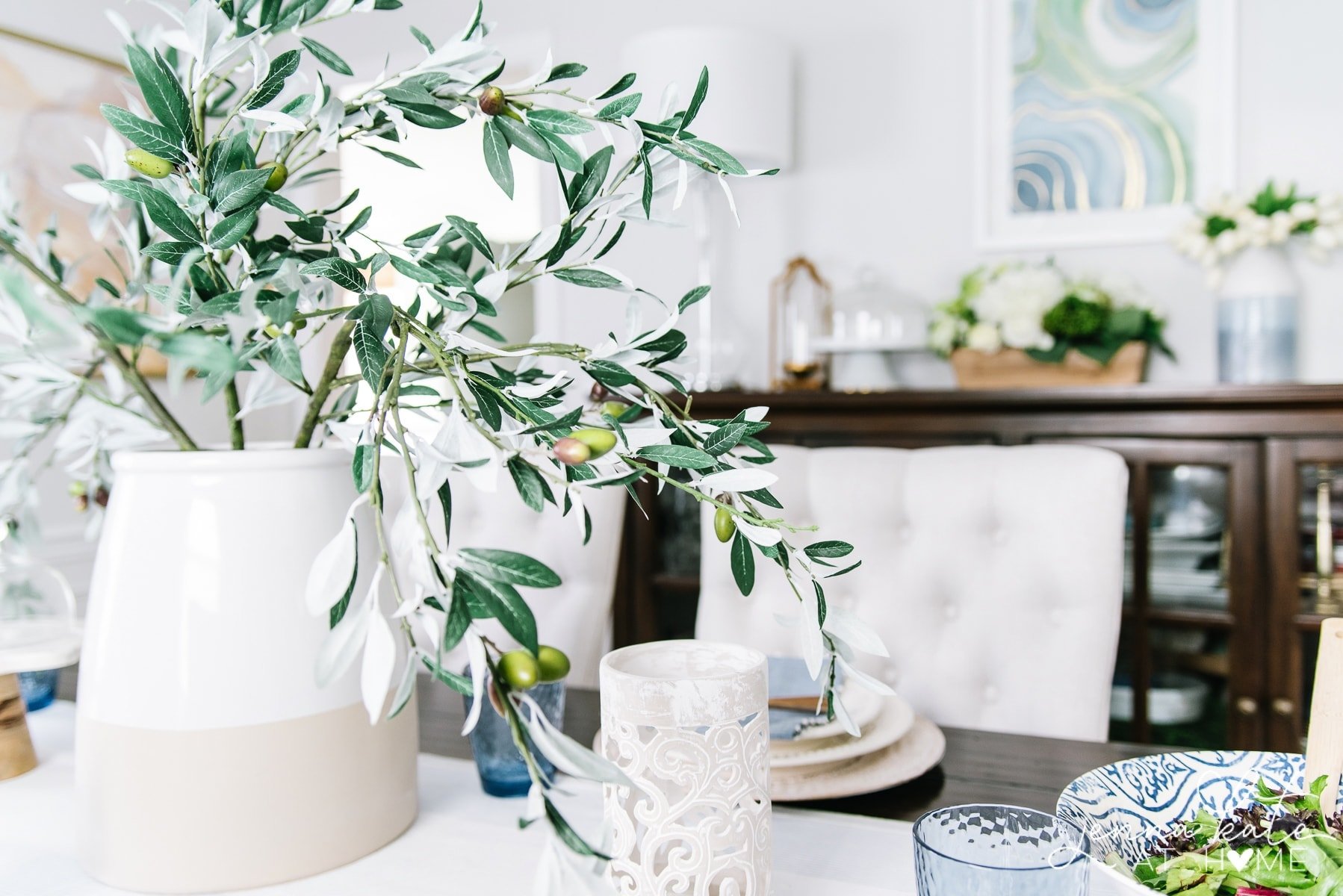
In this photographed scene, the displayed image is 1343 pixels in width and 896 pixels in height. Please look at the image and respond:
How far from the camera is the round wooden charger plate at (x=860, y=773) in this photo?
80 cm

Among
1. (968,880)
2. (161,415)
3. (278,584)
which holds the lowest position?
(968,880)

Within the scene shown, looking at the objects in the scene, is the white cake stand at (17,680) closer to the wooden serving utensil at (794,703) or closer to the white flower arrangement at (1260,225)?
the wooden serving utensil at (794,703)

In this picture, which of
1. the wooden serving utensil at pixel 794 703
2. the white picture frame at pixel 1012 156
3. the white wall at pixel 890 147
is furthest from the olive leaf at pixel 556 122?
the white picture frame at pixel 1012 156

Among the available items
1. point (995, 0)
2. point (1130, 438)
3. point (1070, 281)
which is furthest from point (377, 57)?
point (1130, 438)

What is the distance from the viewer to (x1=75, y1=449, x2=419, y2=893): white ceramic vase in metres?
0.61

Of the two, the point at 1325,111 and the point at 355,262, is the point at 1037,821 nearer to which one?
the point at 355,262

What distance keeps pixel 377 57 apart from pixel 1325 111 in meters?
2.73

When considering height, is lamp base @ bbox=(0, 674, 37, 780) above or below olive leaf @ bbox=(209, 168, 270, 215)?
Result: below

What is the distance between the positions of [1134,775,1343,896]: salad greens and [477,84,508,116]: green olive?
542 mm

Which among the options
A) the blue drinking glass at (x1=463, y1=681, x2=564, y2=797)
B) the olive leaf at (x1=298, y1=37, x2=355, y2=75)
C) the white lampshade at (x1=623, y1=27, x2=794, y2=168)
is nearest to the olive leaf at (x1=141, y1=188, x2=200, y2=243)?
the olive leaf at (x1=298, y1=37, x2=355, y2=75)

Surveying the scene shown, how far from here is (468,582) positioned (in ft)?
1.32

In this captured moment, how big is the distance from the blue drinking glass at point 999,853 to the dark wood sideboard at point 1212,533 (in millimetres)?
1582

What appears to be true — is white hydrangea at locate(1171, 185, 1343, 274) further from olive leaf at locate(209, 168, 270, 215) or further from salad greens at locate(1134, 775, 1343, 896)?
olive leaf at locate(209, 168, 270, 215)

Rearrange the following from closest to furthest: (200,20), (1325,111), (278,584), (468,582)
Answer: (468,582), (200,20), (278,584), (1325,111)
